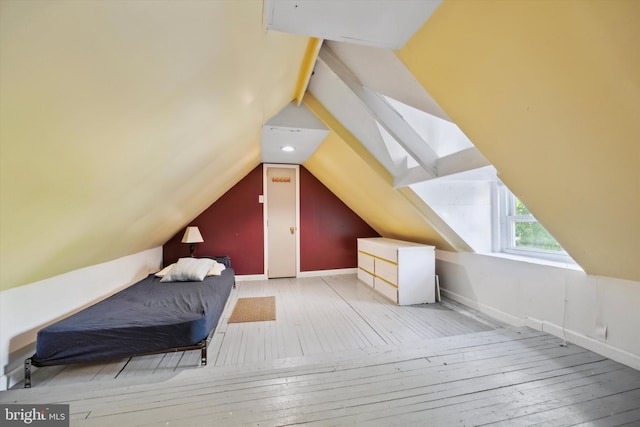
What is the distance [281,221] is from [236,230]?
838 mm

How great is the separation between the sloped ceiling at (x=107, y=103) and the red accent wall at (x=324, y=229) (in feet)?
8.72

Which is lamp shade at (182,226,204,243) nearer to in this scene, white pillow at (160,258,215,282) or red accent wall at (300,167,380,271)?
white pillow at (160,258,215,282)

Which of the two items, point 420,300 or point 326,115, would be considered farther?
point 420,300

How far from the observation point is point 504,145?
144 cm

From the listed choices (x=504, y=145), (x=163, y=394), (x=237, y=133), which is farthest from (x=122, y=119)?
(x=504, y=145)

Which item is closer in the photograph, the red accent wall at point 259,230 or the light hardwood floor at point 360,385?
the light hardwood floor at point 360,385

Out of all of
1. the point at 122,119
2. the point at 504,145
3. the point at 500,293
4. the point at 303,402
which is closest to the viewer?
the point at 122,119

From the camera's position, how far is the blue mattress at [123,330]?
5.41 feet

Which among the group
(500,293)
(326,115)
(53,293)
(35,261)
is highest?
(326,115)

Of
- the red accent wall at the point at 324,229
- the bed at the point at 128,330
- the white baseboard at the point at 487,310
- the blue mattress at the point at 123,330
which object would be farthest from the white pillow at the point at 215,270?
the white baseboard at the point at 487,310

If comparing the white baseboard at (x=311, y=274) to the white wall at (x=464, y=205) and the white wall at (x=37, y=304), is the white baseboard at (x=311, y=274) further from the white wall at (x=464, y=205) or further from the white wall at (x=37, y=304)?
the white wall at (x=464, y=205)

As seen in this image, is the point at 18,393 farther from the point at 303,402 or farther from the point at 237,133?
the point at 237,133

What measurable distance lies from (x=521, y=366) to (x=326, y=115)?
8.76 feet

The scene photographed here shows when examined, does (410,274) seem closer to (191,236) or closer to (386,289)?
(386,289)
